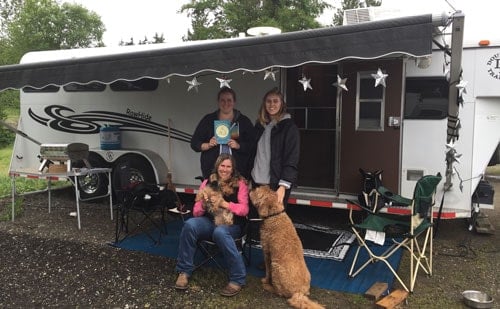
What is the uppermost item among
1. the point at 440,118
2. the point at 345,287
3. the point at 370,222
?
the point at 440,118

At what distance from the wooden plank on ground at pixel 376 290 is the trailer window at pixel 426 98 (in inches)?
77.8

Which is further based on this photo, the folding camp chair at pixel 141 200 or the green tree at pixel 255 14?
the green tree at pixel 255 14

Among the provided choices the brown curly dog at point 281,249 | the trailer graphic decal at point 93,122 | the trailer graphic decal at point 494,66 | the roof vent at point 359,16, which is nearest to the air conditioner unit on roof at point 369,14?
the roof vent at point 359,16

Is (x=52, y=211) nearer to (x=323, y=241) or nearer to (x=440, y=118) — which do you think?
(x=323, y=241)

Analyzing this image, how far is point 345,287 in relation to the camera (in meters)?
3.70

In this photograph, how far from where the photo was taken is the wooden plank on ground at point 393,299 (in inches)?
128

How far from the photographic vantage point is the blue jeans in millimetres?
3539

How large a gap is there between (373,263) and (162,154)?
3.30 meters

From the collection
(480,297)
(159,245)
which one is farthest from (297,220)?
(480,297)

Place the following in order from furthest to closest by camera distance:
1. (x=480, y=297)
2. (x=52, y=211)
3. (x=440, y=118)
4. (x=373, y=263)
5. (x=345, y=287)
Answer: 1. (x=52, y=211)
2. (x=440, y=118)
3. (x=373, y=263)
4. (x=345, y=287)
5. (x=480, y=297)

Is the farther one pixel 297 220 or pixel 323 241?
pixel 297 220

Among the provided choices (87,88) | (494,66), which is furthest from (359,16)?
(87,88)

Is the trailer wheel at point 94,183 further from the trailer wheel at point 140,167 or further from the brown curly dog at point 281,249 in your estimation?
the brown curly dog at point 281,249

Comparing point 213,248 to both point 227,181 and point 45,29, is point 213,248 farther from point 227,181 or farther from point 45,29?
point 45,29
